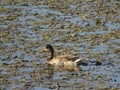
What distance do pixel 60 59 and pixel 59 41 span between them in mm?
2650

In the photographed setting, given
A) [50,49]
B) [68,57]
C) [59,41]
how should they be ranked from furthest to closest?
[59,41] < [50,49] < [68,57]

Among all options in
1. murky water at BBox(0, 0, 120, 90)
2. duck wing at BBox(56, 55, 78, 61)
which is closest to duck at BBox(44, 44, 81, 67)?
duck wing at BBox(56, 55, 78, 61)

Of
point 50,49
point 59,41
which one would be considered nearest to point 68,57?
point 50,49

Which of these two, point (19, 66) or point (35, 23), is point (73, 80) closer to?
point (19, 66)

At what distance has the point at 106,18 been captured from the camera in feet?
113

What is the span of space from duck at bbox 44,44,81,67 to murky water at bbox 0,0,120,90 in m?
0.32

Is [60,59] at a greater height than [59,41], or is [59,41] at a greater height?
[59,41]

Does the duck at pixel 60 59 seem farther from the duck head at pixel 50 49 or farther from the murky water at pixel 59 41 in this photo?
the murky water at pixel 59 41

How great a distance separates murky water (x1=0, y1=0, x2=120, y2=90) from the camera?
75.9 ft

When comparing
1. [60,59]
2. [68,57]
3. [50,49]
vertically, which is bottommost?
[60,59]

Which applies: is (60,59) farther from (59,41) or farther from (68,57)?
(59,41)

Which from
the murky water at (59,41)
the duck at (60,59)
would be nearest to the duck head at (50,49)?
the duck at (60,59)

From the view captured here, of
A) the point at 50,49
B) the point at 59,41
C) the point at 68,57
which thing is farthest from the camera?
the point at 59,41

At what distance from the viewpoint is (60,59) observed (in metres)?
26.8
